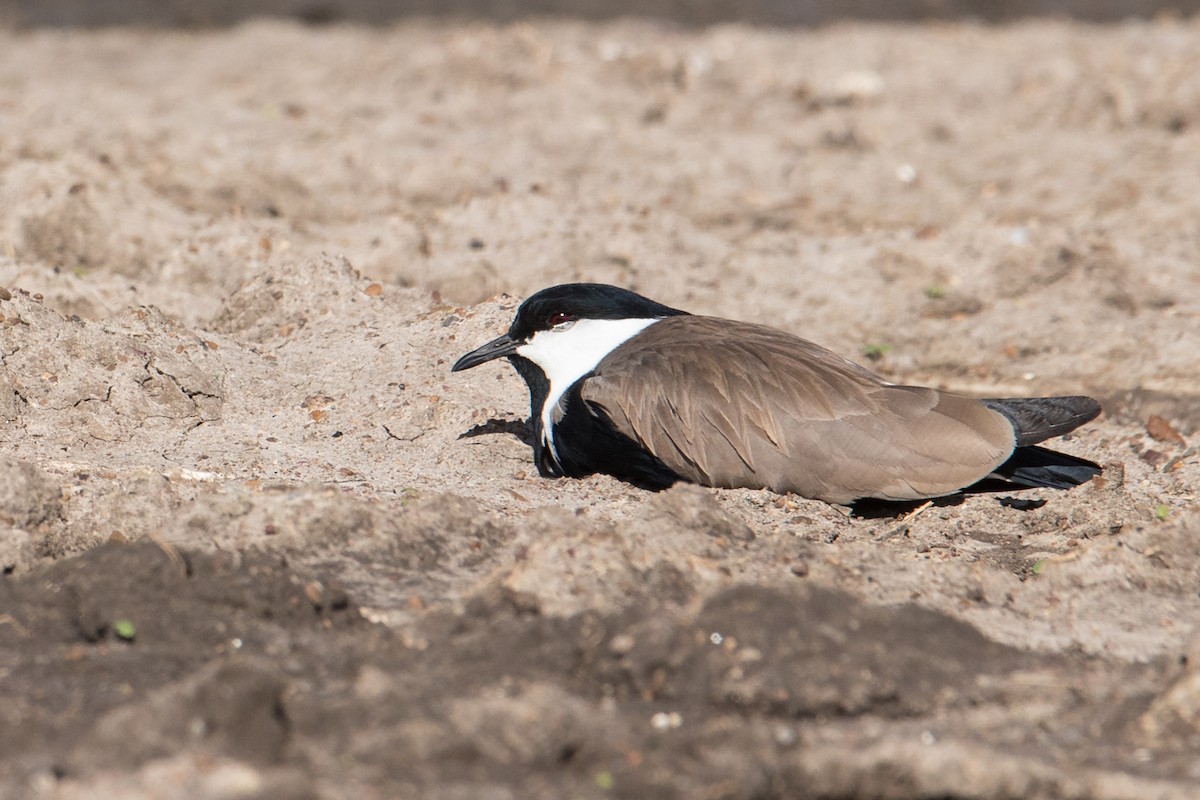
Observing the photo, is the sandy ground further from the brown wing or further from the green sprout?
the brown wing

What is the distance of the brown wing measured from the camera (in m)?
4.59

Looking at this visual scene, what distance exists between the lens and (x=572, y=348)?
5105 millimetres

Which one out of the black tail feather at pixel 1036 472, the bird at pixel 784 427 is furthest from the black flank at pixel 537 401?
the black tail feather at pixel 1036 472

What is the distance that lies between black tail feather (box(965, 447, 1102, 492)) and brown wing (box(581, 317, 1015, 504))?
0.15m

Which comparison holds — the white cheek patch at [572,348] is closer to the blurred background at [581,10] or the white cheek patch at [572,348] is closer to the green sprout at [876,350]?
the green sprout at [876,350]

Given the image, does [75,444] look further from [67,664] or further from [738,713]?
[738,713]

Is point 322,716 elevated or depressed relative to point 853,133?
depressed

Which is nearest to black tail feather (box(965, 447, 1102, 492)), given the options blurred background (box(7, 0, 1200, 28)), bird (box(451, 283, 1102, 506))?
bird (box(451, 283, 1102, 506))

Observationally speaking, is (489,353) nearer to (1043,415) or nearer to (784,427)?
(784,427)

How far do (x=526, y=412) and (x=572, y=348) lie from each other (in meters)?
0.41

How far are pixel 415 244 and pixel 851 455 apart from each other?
2.61 metres

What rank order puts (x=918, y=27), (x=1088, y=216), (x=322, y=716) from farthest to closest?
(x=918, y=27) < (x=1088, y=216) < (x=322, y=716)

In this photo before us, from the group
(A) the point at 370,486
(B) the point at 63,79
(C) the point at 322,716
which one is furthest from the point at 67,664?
(B) the point at 63,79

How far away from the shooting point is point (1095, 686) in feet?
10.9
